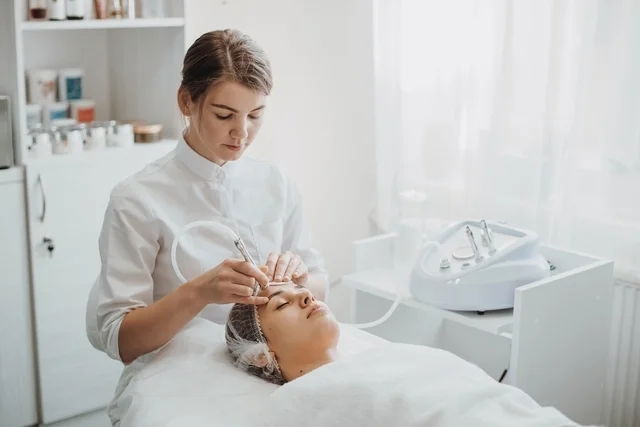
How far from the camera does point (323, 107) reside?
312 cm

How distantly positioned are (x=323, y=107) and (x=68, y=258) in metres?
1.00

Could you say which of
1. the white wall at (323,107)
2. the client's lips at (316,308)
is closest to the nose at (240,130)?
the client's lips at (316,308)

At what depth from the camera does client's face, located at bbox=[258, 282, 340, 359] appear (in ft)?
5.53

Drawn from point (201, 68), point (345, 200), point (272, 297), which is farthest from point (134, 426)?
point (345, 200)

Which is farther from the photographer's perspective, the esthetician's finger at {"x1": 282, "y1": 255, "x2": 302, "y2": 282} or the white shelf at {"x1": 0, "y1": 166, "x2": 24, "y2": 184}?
the white shelf at {"x1": 0, "y1": 166, "x2": 24, "y2": 184}

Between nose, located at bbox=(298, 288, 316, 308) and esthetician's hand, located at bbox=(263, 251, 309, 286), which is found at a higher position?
esthetician's hand, located at bbox=(263, 251, 309, 286)

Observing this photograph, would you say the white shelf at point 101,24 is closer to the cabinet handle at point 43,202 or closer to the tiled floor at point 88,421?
the cabinet handle at point 43,202

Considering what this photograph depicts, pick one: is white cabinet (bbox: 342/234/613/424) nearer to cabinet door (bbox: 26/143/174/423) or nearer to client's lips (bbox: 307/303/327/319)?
client's lips (bbox: 307/303/327/319)

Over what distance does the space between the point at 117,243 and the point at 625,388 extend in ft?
4.65

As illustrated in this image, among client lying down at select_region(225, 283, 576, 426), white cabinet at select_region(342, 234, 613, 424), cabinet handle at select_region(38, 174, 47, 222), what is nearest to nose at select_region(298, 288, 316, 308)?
client lying down at select_region(225, 283, 576, 426)

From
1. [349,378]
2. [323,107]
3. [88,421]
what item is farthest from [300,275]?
[323,107]

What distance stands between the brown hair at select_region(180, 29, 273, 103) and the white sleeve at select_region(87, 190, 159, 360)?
0.84ft

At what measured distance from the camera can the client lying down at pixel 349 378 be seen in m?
1.42

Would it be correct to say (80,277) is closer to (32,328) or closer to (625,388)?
(32,328)
